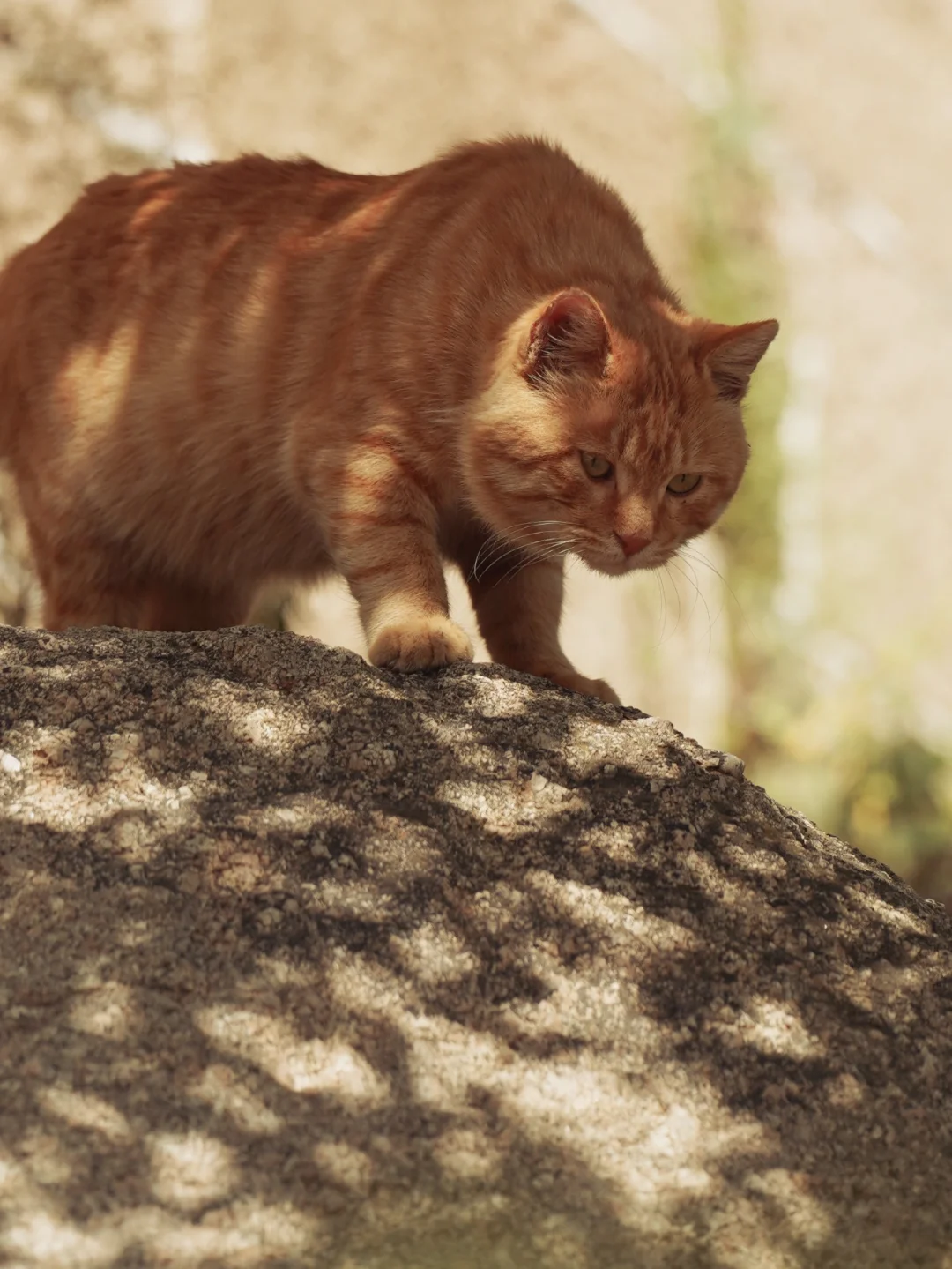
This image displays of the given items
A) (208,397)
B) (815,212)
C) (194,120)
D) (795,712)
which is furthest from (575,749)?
(815,212)

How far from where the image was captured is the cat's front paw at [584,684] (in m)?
3.36

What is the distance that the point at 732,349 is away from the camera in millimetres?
3307

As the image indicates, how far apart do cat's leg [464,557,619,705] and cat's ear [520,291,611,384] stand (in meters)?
0.53

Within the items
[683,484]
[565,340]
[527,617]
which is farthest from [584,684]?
[565,340]

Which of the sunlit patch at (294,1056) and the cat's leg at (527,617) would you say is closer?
the sunlit patch at (294,1056)

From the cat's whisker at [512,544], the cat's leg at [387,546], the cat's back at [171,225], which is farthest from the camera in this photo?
the cat's back at [171,225]

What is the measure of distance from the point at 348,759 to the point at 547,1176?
2.80 feet

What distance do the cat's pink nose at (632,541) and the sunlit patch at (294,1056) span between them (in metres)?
1.36

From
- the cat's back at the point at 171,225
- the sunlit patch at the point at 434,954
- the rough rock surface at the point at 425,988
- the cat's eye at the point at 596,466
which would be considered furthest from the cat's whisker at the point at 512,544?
the sunlit patch at the point at 434,954

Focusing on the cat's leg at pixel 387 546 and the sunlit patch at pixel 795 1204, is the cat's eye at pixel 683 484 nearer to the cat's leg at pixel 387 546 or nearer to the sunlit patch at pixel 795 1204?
the cat's leg at pixel 387 546

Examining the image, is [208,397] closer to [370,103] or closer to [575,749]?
[575,749]

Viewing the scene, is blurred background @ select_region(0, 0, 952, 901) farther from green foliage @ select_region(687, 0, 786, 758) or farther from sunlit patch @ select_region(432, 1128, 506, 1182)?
sunlit patch @ select_region(432, 1128, 506, 1182)

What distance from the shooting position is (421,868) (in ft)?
8.08

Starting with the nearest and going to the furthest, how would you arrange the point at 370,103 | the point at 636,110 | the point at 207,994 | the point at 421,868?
the point at 207,994, the point at 421,868, the point at 370,103, the point at 636,110
